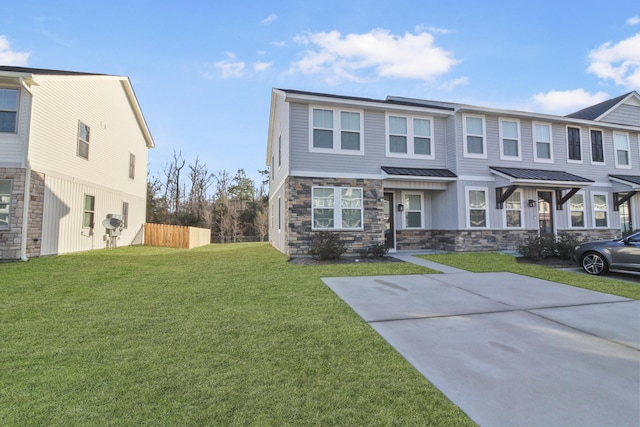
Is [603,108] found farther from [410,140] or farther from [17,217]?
[17,217]

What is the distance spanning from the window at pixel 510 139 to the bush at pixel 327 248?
809 centimetres

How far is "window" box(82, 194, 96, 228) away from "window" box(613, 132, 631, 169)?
75.1 ft

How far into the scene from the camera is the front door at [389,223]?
12.5 metres

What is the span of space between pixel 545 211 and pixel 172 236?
17.9 m

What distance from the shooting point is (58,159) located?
10234 mm

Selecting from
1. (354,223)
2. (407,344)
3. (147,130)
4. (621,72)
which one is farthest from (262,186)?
(407,344)

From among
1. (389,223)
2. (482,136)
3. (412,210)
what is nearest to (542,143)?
(482,136)

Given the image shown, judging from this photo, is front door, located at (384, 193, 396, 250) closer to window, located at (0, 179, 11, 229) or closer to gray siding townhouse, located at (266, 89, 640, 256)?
gray siding townhouse, located at (266, 89, 640, 256)

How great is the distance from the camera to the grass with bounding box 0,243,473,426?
6.72ft

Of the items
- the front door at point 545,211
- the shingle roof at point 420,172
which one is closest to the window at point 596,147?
the front door at point 545,211

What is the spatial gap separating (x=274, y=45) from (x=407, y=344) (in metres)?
13.2

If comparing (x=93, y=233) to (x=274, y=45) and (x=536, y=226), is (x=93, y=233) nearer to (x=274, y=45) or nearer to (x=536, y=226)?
(x=274, y=45)

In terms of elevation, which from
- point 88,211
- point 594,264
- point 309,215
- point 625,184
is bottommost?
point 594,264

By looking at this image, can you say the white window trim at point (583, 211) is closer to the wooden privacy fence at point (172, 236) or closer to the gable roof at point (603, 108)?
the gable roof at point (603, 108)
